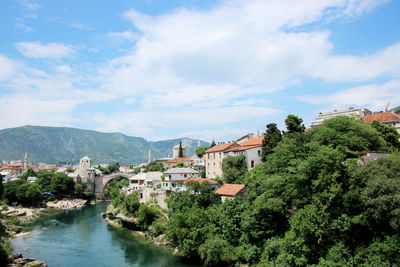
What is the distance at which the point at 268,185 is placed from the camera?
26359 mm

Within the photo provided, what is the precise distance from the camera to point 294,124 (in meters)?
38.8

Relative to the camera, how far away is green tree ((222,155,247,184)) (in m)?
39.9

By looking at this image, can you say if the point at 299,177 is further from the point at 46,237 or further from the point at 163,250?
the point at 46,237

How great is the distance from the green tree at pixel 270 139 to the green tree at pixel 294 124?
200 cm

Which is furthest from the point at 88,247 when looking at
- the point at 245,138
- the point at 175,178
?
the point at 245,138

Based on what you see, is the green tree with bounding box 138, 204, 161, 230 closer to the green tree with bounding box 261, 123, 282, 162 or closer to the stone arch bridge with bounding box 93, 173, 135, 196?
the green tree with bounding box 261, 123, 282, 162

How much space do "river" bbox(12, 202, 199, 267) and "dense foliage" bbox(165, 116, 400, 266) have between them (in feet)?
12.4

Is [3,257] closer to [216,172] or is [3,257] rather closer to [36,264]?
[36,264]

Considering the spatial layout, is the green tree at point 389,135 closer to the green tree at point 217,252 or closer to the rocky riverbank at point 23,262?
the green tree at point 217,252

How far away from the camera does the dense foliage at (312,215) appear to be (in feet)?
65.4

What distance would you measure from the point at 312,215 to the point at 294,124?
19.1 m

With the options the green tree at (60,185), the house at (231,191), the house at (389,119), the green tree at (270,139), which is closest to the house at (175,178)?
the house at (231,191)

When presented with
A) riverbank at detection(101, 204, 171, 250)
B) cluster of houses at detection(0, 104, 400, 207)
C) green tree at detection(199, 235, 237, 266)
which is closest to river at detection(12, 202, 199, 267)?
riverbank at detection(101, 204, 171, 250)

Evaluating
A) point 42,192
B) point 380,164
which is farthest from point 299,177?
point 42,192
